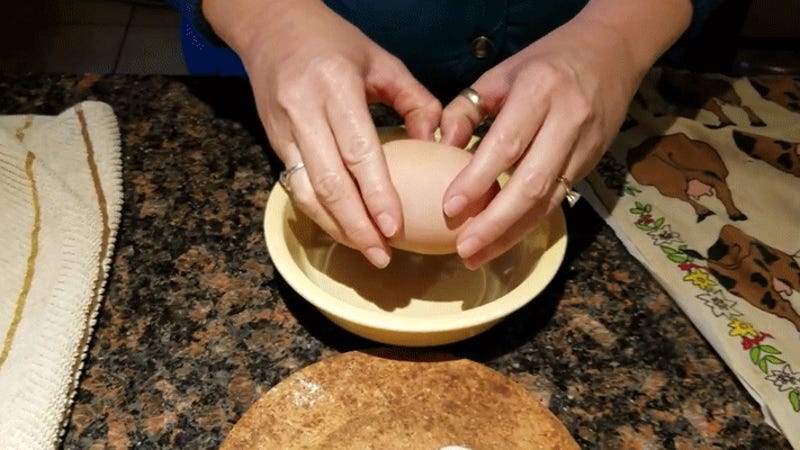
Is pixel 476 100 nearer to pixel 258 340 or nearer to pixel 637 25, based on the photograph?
pixel 637 25

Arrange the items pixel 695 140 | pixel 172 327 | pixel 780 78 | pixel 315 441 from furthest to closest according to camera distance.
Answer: pixel 780 78 < pixel 695 140 < pixel 172 327 < pixel 315 441

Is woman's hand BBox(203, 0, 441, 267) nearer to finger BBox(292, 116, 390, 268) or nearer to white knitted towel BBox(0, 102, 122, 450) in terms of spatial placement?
finger BBox(292, 116, 390, 268)

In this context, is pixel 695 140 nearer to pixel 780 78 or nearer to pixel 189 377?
pixel 780 78

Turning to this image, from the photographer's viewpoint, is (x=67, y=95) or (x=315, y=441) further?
(x=67, y=95)

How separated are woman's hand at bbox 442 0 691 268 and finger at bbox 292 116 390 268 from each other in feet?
0.25

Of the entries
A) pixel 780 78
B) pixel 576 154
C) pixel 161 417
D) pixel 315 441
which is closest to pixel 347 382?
pixel 315 441

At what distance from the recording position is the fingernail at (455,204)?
681 millimetres

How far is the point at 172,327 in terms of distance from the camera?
2.57ft

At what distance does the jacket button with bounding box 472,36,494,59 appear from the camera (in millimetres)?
1004

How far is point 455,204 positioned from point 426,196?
0.03 meters

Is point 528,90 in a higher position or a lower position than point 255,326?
higher

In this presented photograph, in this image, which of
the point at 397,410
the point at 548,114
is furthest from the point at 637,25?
the point at 397,410

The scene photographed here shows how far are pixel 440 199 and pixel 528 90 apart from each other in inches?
5.0

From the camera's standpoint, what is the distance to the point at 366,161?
2.20 ft
